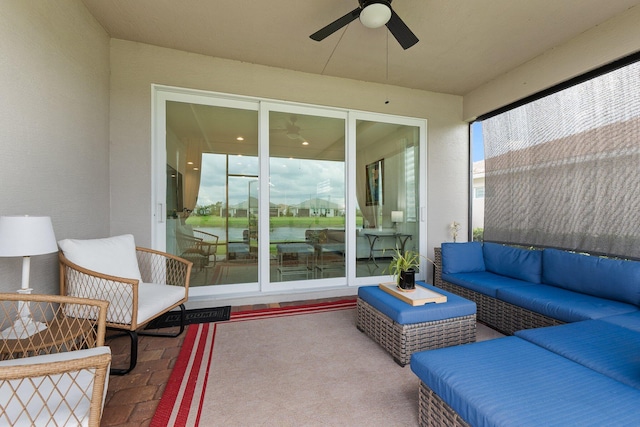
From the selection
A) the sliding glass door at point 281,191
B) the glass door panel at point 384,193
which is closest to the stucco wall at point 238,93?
the sliding glass door at point 281,191

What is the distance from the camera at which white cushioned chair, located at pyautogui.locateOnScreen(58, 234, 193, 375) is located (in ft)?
6.21

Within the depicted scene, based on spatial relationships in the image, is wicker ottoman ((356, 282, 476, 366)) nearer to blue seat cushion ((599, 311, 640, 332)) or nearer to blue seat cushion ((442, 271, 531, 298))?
blue seat cushion ((442, 271, 531, 298))

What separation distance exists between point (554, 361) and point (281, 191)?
9.92 feet

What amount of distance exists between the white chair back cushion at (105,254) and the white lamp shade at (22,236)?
0.55 meters

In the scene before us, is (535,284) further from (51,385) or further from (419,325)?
(51,385)

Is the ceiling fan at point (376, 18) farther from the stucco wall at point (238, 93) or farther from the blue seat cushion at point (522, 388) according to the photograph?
the blue seat cushion at point (522, 388)

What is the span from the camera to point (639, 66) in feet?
8.13

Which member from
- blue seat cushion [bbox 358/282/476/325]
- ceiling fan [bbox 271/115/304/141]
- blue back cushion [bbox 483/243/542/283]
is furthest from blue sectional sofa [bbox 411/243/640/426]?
ceiling fan [bbox 271/115/304/141]

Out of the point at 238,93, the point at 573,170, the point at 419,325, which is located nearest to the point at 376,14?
the point at 238,93

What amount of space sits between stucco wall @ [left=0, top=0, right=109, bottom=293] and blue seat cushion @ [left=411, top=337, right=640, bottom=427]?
264cm

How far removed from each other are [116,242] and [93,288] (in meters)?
0.52

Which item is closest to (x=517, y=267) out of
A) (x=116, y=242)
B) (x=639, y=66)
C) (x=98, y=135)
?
(x=639, y=66)

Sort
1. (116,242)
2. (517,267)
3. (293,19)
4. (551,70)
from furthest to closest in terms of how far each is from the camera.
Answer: (551,70) → (517,267) → (293,19) → (116,242)

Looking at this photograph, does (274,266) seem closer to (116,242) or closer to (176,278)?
(176,278)
